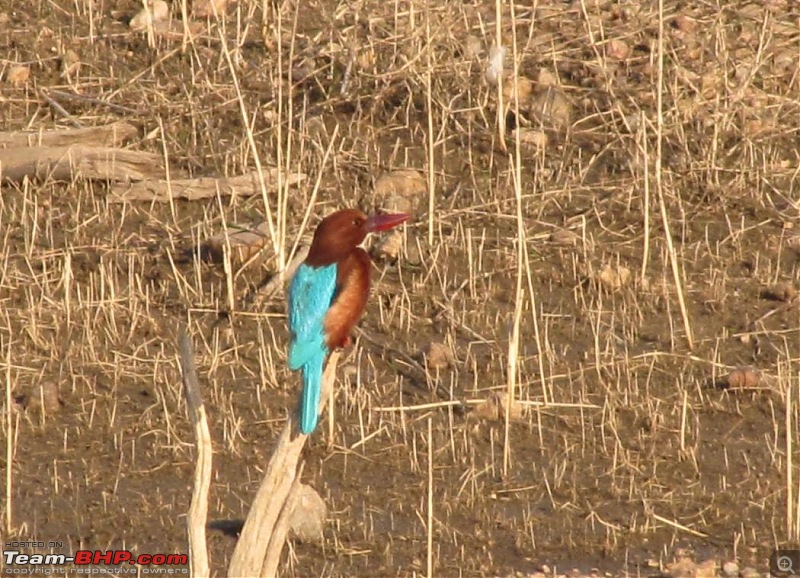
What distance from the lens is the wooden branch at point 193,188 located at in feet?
26.2

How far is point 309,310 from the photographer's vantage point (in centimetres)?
501

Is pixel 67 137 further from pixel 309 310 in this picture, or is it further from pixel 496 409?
pixel 309 310

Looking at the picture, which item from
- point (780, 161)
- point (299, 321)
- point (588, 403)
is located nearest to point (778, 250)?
point (780, 161)

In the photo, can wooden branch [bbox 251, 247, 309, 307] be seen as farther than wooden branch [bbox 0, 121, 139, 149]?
No

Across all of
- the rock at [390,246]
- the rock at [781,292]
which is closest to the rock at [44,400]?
the rock at [390,246]

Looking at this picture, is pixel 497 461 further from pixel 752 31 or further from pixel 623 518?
pixel 752 31

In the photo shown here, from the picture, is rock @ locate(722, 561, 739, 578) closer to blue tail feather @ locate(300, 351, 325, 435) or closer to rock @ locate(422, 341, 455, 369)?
blue tail feather @ locate(300, 351, 325, 435)

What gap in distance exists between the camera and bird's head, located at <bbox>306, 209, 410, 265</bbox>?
5047 mm

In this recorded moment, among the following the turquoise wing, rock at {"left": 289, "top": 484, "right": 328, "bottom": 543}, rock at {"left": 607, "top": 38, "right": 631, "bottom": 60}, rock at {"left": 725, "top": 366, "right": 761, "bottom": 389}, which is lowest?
rock at {"left": 289, "top": 484, "right": 328, "bottom": 543}

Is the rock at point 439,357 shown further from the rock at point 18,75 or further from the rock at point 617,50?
the rock at point 18,75

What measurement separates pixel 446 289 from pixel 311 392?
2.78m

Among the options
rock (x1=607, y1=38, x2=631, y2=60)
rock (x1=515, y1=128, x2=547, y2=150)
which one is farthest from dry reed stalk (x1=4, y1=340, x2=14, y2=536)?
rock (x1=607, y1=38, x2=631, y2=60)

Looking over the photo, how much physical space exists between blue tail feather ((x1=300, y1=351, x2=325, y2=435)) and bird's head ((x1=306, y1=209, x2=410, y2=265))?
1.07 feet

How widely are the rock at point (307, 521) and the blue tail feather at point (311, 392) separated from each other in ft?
2.23
